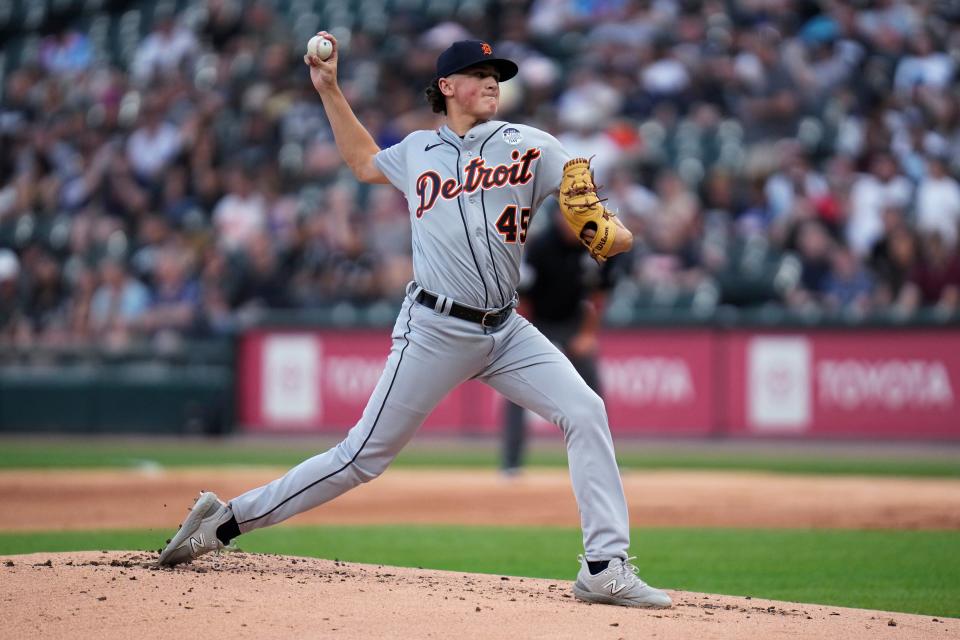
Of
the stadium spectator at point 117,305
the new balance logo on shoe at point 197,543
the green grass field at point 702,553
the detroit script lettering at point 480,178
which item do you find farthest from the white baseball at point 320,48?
the stadium spectator at point 117,305

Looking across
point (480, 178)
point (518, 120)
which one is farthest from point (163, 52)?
point (480, 178)

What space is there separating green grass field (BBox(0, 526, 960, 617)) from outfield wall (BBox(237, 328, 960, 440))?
6.14 m

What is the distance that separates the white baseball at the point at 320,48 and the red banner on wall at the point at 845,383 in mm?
9869

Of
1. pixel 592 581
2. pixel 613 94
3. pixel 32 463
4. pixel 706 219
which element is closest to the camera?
pixel 592 581

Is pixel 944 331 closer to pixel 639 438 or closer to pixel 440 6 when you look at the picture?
pixel 639 438

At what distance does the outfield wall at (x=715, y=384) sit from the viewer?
45.9 ft

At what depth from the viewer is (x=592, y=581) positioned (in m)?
Result: 5.01

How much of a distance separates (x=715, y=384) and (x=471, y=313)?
9970mm

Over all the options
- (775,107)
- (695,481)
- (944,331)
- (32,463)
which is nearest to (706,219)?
(775,107)

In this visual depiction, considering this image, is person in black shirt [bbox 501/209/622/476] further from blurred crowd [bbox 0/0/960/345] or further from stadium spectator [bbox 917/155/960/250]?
stadium spectator [bbox 917/155/960/250]

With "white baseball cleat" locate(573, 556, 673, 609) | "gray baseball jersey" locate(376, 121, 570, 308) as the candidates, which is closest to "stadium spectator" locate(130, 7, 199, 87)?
"gray baseball jersey" locate(376, 121, 570, 308)

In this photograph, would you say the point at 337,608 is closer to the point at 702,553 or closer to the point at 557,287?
the point at 702,553

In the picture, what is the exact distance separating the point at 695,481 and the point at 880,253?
15.2 ft

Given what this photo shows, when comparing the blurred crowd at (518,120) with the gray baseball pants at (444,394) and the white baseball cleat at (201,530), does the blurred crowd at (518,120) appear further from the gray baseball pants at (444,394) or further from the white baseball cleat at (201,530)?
the white baseball cleat at (201,530)
